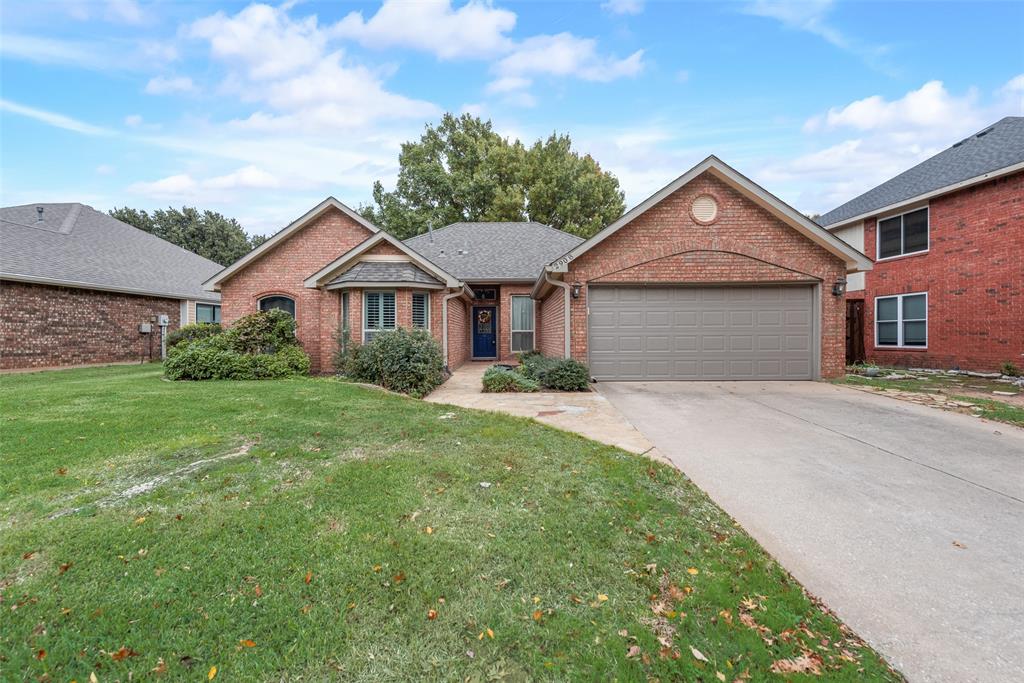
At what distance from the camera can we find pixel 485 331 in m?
16.5

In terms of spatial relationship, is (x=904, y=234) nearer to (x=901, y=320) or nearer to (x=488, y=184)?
(x=901, y=320)

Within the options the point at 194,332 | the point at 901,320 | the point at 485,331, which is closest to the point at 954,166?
the point at 901,320

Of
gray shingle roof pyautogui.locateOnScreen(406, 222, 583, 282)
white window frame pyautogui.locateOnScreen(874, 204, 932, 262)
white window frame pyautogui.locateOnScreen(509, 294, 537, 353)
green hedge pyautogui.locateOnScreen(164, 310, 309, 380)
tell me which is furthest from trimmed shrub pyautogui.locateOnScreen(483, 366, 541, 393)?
white window frame pyautogui.locateOnScreen(874, 204, 932, 262)

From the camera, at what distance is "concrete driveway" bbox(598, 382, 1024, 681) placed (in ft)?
7.09

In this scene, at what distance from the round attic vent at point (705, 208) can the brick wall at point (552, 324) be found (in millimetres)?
3773

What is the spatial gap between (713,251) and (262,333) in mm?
12018

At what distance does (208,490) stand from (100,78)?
49.3 feet

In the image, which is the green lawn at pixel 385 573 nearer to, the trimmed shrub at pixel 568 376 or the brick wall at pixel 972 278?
the trimmed shrub at pixel 568 376

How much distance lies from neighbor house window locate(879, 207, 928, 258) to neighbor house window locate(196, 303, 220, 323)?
26795 millimetres

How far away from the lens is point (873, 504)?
3576 millimetres

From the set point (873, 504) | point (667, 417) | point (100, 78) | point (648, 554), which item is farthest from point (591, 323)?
point (100, 78)

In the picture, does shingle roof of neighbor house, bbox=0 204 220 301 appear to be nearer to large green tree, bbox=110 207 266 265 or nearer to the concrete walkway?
the concrete walkway

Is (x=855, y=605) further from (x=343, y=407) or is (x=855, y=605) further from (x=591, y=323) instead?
(x=591, y=323)

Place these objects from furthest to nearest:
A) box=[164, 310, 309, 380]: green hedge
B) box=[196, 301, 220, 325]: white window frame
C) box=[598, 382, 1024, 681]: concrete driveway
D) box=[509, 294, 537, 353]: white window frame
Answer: box=[196, 301, 220, 325]: white window frame < box=[509, 294, 537, 353]: white window frame < box=[164, 310, 309, 380]: green hedge < box=[598, 382, 1024, 681]: concrete driveway
